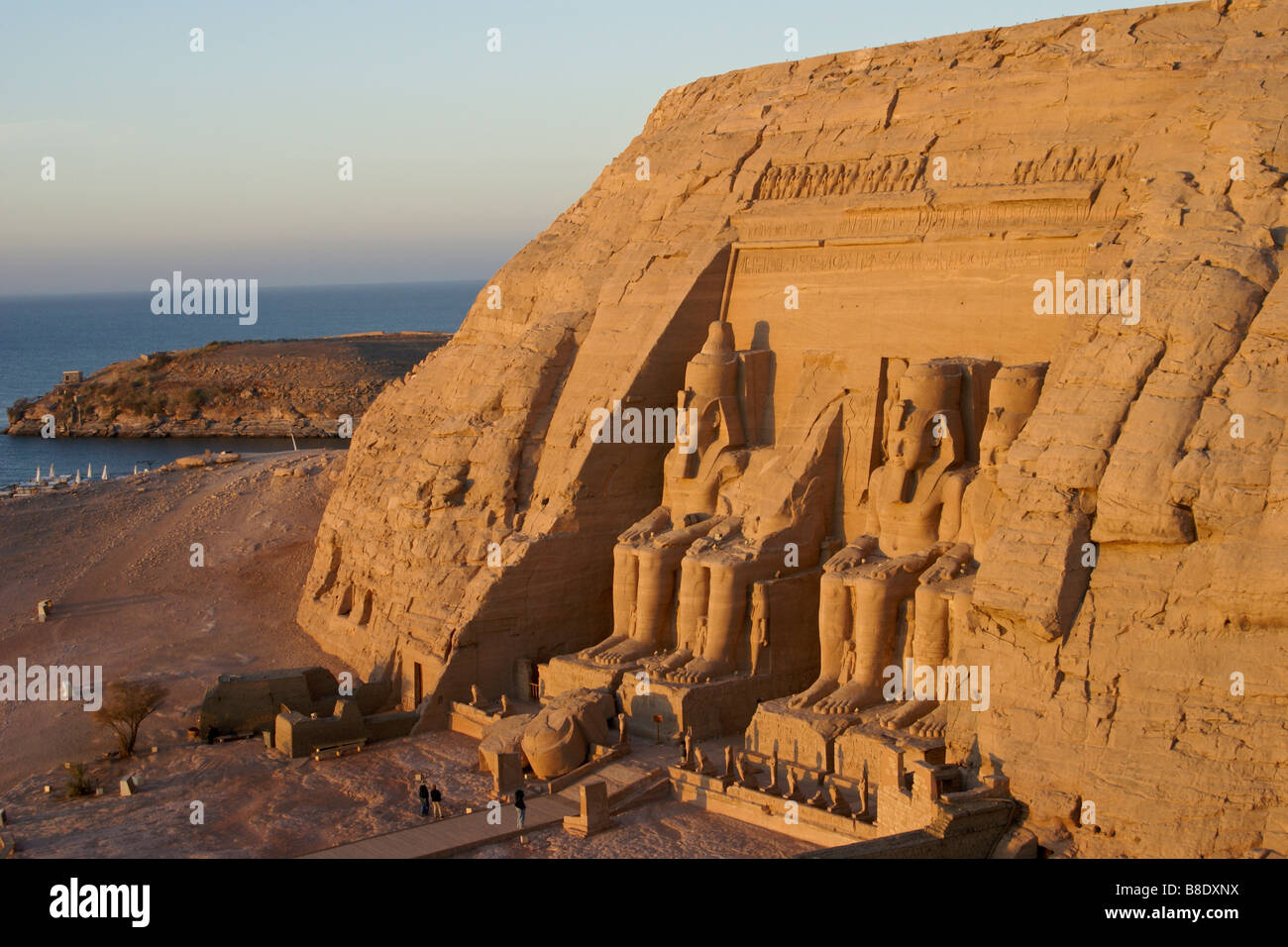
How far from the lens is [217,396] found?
61062 mm

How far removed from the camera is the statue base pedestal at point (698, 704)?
16.7 metres

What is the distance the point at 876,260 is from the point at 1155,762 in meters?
8.51

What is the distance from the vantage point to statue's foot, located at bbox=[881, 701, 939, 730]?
587 inches

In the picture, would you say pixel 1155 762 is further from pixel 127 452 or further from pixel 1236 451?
pixel 127 452

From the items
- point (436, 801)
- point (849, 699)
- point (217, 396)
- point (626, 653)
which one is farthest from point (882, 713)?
point (217, 396)

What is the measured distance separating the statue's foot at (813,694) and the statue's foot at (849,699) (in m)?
0.11

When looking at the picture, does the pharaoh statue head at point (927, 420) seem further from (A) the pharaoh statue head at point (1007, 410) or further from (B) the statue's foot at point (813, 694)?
(B) the statue's foot at point (813, 694)

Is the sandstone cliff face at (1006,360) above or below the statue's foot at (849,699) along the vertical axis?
above

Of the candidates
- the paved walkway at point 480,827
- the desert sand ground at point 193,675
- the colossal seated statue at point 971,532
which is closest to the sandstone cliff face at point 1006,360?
the colossal seated statue at point 971,532

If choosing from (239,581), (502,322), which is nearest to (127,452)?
(239,581)

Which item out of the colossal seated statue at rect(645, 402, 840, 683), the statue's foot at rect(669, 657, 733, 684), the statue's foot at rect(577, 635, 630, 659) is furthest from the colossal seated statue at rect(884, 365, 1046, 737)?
the statue's foot at rect(577, 635, 630, 659)

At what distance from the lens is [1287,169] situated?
1464 centimetres

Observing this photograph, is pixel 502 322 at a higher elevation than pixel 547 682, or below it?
higher

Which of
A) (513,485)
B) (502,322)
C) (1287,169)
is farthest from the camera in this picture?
(502,322)
